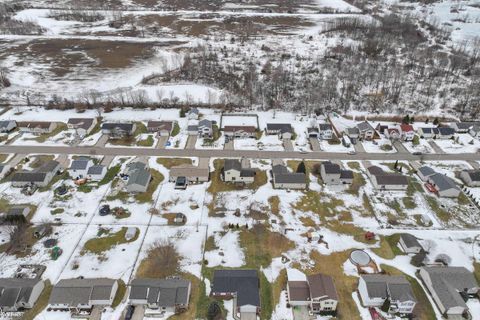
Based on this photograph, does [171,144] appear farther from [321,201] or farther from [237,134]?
[321,201]

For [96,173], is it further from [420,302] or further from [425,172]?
[425,172]

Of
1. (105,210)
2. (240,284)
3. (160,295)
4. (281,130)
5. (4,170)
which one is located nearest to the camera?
(160,295)

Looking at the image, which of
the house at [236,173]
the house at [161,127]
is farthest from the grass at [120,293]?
the house at [161,127]

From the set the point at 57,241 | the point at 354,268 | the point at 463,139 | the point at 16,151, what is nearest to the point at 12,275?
the point at 57,241

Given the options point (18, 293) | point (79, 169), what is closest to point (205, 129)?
point (79, 169)

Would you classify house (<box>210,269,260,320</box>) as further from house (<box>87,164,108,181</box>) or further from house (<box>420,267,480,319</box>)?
house (<box>87,164,108,181</box>)
